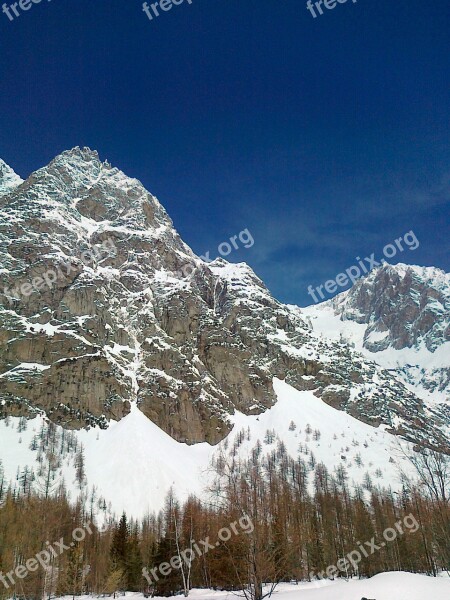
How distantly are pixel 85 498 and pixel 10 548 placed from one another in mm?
89132

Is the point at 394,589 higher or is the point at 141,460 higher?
the point at 141,460

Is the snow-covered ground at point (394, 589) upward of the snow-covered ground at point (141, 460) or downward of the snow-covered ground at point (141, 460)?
downward

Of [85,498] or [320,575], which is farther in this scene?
[85,498]

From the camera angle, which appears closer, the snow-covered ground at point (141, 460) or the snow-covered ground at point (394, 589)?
the snow-covered ground at point (394, 589)

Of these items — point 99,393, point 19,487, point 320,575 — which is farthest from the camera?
point 99,393

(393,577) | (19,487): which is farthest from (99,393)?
(393,577)

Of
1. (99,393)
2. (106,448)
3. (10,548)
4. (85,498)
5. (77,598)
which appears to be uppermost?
(99,393)

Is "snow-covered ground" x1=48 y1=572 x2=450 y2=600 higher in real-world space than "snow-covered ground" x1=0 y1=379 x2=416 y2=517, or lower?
lower

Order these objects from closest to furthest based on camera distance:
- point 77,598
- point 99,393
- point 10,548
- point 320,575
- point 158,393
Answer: point 10,548 < point 77,598 < point 320,575 < point 99,393 < point 158,393

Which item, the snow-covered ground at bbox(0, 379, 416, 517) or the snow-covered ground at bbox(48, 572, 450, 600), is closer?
the snow-covered ground at bbox(48, 572, 450, 600)

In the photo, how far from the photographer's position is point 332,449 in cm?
19762

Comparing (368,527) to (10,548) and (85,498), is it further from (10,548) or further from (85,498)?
(85,498)

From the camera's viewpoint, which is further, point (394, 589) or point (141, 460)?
point (141, 460)

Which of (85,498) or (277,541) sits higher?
(85,498)
